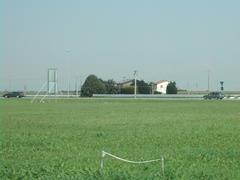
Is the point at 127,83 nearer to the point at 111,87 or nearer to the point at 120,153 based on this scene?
the point at 111,87

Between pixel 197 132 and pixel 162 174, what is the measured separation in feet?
48.2

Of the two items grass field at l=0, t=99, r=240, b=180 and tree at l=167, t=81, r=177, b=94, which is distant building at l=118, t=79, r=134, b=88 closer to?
tree at l=167, t=81, r=177, b=94

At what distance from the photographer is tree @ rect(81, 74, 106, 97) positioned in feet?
462

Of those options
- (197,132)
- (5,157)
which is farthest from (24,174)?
(197,132)

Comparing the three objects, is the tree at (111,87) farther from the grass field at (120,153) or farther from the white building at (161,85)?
the grass field at (120,153)

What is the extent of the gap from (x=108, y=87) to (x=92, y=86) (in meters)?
10.1

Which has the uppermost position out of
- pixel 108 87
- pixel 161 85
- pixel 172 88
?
pixel 161 85

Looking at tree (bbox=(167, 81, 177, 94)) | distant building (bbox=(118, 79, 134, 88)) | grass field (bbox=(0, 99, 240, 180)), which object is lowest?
grass field (bbox=(0, 99, 240, 180))

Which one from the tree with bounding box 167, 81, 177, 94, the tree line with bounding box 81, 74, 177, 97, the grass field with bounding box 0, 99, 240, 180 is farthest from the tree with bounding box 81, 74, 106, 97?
the grass field with bounding box 0, 99, 240, 180

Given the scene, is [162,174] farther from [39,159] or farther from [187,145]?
[187,145]

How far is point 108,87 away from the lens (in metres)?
154

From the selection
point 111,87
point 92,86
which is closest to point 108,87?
point 111,87

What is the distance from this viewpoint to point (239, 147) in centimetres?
1986

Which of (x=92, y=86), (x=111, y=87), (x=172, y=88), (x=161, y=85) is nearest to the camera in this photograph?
(x=92, y=86)
